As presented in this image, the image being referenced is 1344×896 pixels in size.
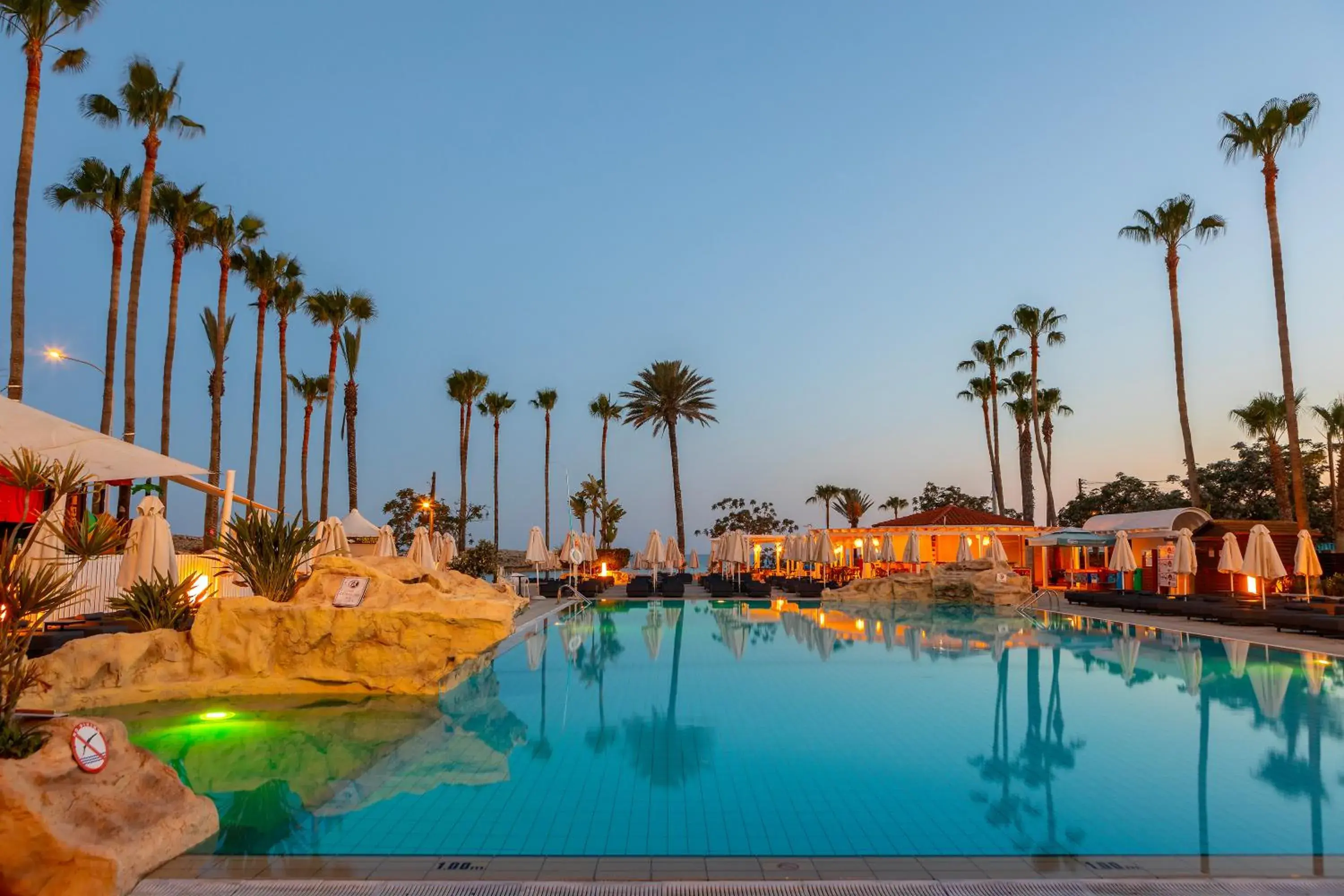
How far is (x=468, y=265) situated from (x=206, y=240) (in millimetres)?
48150

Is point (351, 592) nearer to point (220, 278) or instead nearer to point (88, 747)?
point (88, 747)

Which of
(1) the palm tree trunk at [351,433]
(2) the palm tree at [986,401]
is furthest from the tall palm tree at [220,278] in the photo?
(2) the palm tree at [986,401]

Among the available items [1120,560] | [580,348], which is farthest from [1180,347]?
[580,348]

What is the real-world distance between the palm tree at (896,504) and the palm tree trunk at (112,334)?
58121 mm

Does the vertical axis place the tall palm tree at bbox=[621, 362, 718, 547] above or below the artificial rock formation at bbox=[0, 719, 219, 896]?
above

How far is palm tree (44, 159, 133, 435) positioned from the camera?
19984 millimetres

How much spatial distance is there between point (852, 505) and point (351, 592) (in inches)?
2079

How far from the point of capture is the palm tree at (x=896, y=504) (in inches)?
2689

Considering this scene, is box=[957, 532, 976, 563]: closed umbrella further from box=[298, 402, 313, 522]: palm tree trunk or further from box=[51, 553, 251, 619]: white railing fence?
box=[298, 402, 313, 522]: palm tree trunk

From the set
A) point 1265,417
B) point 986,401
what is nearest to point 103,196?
point 1265,417

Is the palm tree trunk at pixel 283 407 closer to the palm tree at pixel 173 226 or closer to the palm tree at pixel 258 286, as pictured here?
the palm tree at pixel 258 286

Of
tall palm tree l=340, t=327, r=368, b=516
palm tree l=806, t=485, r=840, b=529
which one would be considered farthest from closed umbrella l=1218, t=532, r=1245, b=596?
palm tree l=806, t=485, r=840, b=529

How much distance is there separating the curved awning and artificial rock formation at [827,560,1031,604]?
336 centimetres

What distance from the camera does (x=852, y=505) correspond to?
196 ft
